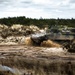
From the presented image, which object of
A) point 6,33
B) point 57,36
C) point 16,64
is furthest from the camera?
point 6,33

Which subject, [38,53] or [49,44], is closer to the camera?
[38,53]

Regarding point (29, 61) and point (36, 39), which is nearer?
point (29, 61)

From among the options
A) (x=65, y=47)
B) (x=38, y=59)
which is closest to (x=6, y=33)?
(x=65, y=47)

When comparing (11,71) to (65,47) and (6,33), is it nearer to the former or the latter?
(65,47)

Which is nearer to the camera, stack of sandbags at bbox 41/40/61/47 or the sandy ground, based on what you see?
the sandy ground

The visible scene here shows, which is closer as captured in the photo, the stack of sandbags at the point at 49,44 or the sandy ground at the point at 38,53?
the sandy ground at the point at 38,53

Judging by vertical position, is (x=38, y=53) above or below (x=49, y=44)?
above

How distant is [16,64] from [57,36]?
1113 centimetres

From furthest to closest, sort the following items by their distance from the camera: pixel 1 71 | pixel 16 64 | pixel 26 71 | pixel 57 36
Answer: pixel 57 36 < pixel 16 64 < pixel 26 71 < pixel 1 71

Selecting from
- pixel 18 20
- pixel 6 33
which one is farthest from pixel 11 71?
pixel 18 20

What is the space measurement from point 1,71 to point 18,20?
65434 millimetres

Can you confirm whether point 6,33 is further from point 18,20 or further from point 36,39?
point 18,20

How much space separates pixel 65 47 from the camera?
24.5 metres

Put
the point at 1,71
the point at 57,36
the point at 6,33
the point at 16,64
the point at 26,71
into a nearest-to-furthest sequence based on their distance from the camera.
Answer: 1. the point at 1,71
2. the point at 26,71
3. the point at 16,64
4. the point at 57,36
5. the point at 6,33
